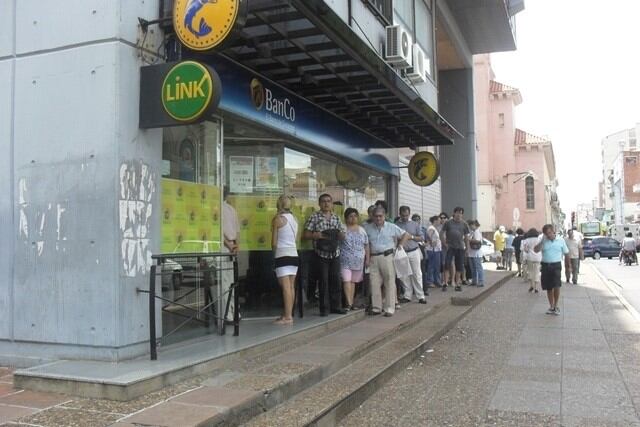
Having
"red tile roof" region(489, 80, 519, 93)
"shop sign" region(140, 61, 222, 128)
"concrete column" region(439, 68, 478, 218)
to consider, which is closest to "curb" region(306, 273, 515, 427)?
"shop sign" region(140, 61, 222, 128)

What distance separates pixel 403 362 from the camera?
6.75 m

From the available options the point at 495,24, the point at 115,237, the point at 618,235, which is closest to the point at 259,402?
the point at 115,237

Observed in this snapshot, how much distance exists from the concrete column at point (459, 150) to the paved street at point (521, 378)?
1084cm

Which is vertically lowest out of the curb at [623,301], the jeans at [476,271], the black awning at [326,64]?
the curb at [623,301]

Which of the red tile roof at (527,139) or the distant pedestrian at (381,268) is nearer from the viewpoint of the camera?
the distant pedestrian at (381,268)

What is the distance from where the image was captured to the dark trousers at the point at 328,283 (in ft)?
28.0

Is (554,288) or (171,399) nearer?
(171,399)

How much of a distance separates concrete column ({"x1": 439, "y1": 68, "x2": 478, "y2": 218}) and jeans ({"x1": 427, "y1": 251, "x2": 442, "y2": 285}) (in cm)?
678

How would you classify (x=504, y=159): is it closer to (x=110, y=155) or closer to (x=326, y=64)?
(x=326, y=64)

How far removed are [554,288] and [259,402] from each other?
7.59m

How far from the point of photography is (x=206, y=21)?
5.39 meters

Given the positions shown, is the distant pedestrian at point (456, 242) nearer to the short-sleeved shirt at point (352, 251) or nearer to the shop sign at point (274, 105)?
the short-sleeved shirt at point (352, 251)

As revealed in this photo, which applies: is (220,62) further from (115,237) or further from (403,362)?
(403,362)

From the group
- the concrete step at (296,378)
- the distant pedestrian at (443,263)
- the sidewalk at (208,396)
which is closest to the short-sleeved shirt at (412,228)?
the distant pedestrian at (443,263)
